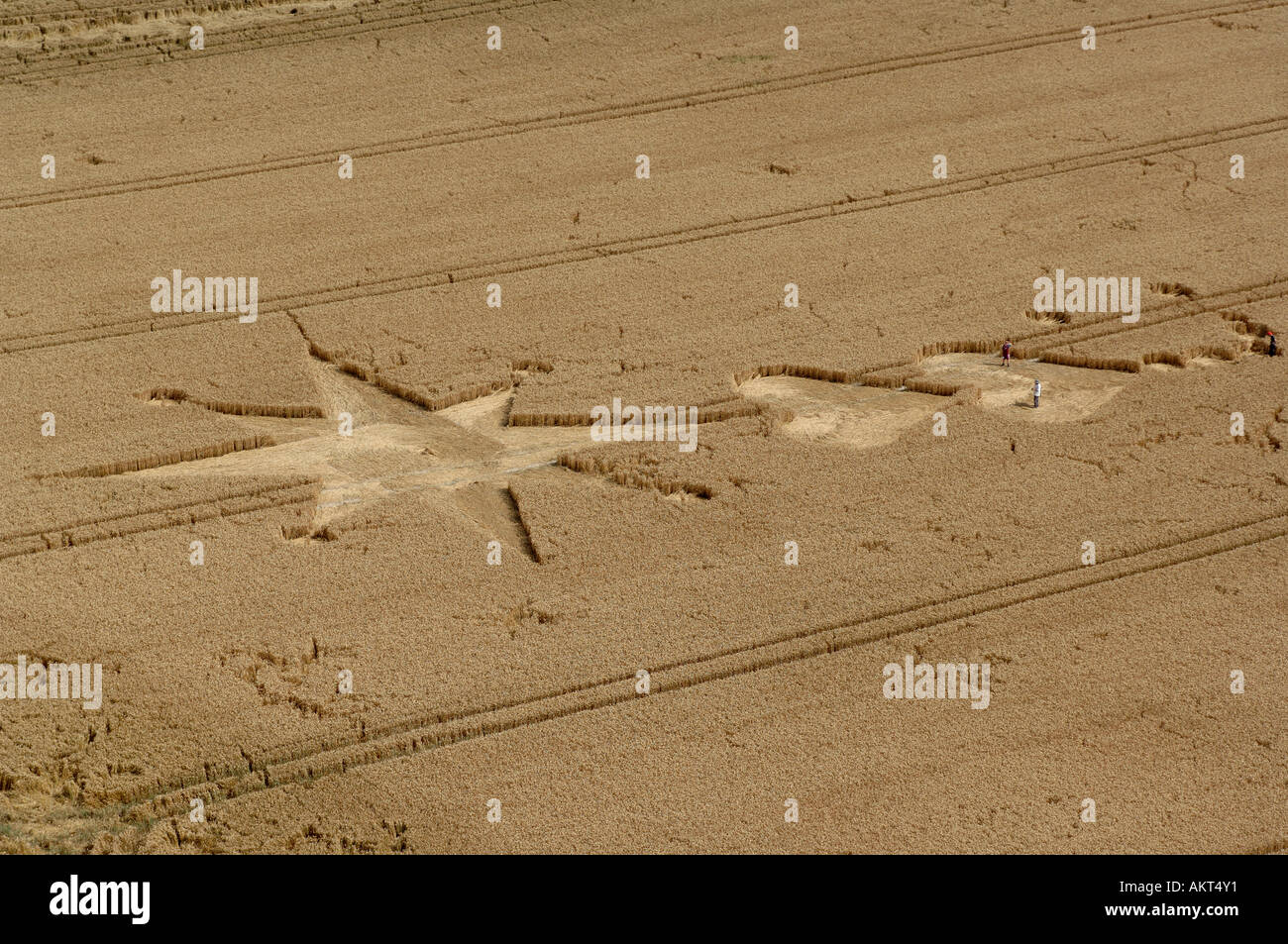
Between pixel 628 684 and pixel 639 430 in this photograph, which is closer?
pixel 628 684

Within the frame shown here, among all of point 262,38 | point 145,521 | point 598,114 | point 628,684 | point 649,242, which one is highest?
point 262,38

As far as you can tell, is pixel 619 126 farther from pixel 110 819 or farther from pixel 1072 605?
pixel 110 819

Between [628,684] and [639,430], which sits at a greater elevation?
[639,430]

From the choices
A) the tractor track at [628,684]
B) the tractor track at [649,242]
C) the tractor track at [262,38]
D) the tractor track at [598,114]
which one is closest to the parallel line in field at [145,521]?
the tractor track at [628,684]

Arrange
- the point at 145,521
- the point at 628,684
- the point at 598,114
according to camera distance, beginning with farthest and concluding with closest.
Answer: the point at 598,114, the point at 145,521, the point at 628,684

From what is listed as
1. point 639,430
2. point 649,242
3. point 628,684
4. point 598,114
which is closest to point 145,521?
point 639,430

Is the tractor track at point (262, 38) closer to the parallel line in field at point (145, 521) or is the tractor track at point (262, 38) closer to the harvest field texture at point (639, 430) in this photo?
the harvest field texture at point (639, 430)

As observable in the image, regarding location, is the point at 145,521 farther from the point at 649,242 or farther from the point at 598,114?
the point at 598,114
